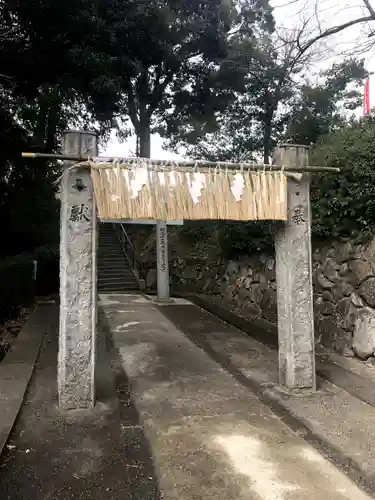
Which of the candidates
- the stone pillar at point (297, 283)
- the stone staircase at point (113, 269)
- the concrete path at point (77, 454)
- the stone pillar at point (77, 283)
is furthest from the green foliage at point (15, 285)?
the stone pillar at point (297, 283)

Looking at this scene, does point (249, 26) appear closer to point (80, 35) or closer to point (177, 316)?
point (80, 35)

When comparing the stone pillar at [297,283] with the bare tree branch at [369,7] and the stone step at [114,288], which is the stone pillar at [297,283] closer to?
the bare tree branch at [369,7]

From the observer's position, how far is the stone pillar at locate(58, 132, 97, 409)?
14.7ft

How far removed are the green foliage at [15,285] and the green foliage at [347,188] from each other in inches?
253

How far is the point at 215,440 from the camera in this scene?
3.83 metres

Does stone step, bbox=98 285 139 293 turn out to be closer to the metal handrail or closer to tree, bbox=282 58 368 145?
the metal handrail

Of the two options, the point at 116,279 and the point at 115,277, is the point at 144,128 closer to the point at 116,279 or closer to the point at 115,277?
the point at 115,277

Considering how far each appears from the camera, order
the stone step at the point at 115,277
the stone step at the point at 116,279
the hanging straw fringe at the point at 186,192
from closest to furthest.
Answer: the hanging straw fringe at the point at 186,192 → the stone step at the point at 116,279 → the stone step at the point at 115,277

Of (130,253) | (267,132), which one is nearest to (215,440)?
(267,132)

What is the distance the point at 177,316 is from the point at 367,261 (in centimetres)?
498

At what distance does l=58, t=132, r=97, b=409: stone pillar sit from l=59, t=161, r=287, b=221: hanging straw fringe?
236 mm

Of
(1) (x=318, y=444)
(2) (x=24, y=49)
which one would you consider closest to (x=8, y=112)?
(2) (x=24, y=49)

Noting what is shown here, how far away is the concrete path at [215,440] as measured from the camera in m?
3.06

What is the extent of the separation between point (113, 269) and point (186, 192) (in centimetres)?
1296
